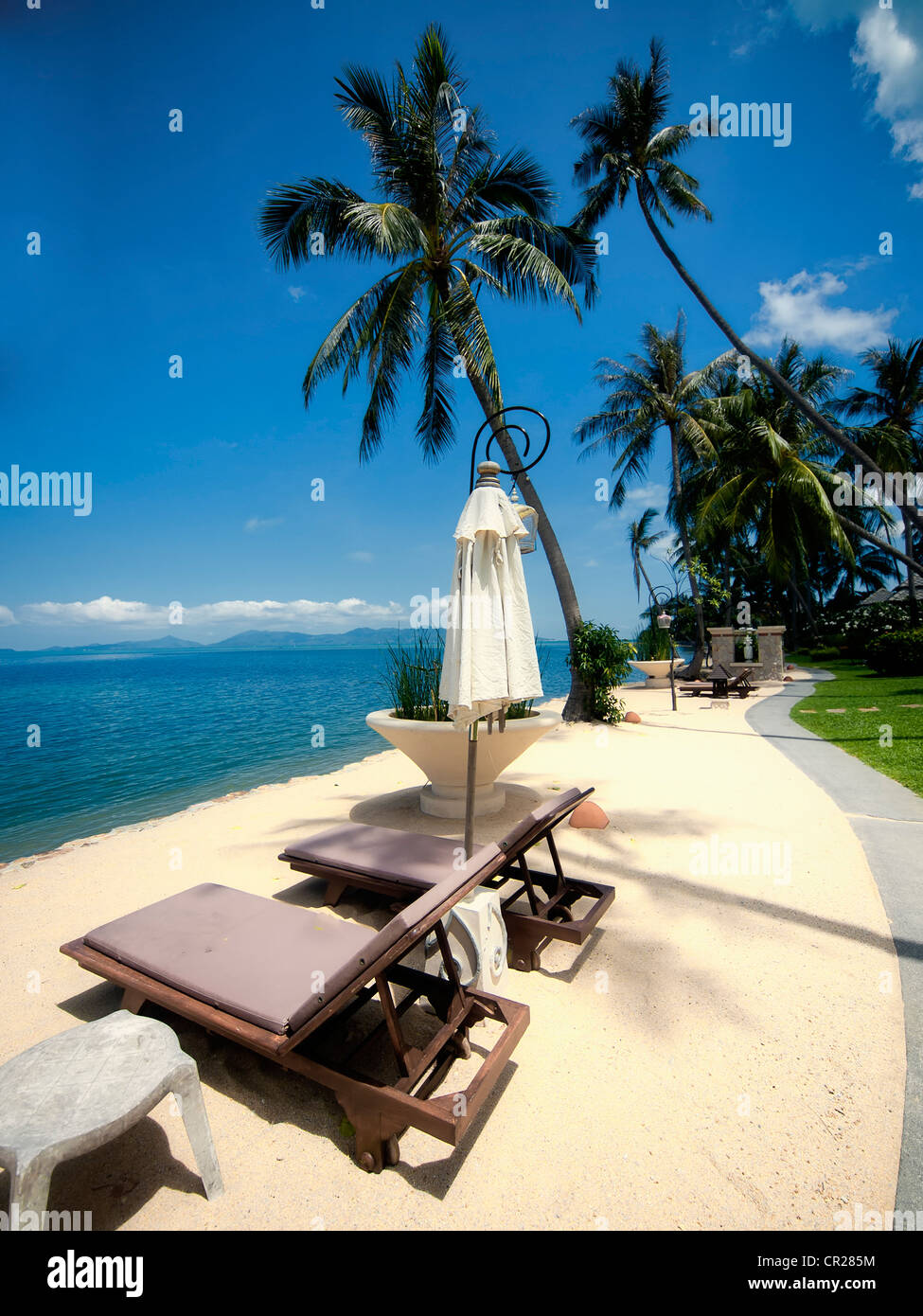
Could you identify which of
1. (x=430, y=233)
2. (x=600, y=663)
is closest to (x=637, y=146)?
(x=430, y=233)

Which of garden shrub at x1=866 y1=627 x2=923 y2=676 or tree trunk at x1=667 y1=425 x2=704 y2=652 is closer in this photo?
garden shrub at x1=866 y1=627 x2=923 y2=676

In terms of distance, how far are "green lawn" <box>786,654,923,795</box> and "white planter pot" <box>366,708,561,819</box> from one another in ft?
13.5

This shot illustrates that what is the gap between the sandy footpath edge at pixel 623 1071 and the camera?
168 cm

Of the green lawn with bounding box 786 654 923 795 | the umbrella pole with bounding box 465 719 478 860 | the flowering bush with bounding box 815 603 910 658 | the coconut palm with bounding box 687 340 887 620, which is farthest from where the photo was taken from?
the flowering bush with bounding box 815 603 910 658

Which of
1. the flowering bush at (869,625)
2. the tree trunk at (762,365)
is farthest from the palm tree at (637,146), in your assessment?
the flowering bush at (869,625)

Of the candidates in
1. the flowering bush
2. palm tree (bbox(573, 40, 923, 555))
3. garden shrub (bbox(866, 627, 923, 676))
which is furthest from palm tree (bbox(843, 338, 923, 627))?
palm tree (bbox(573, 40, 923, 555))

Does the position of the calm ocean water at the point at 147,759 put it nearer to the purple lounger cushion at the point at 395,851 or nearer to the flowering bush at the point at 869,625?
the purple lounger cushion at the point at 395,851

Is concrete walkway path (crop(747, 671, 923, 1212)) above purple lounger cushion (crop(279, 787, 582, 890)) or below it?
below

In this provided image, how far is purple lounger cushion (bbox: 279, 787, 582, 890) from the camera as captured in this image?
3.10 metres

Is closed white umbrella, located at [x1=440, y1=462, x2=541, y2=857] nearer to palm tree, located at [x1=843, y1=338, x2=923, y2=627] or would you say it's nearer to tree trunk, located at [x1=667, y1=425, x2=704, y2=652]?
tree trunk, located at [x1=667, y1=425, x2=704, y2=652]

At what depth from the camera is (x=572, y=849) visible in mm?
Result: 4355

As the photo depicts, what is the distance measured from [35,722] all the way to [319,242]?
21170 mm
